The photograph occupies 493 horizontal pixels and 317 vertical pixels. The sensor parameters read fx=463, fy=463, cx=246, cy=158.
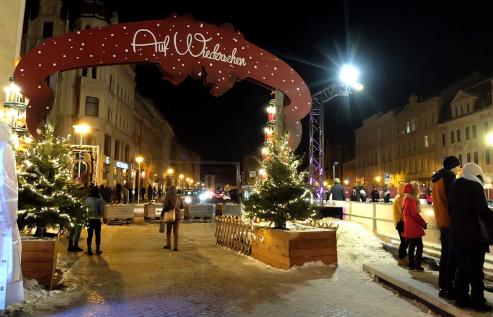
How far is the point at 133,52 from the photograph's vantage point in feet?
32.7

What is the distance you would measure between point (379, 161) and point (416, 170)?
1191 cm

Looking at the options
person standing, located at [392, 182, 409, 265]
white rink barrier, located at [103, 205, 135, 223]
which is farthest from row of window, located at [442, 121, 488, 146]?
person standing, located at [392, 182, 409, 265]

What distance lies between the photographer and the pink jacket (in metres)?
9.26

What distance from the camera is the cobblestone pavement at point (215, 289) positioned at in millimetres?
6574

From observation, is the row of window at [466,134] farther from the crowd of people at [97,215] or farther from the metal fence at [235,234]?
the crowd of people at [97,215]

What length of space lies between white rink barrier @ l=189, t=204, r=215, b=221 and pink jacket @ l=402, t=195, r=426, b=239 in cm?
1518

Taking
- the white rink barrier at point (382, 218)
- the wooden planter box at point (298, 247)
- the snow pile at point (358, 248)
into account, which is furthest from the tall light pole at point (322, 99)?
the wooden planter box at point (298, 247)

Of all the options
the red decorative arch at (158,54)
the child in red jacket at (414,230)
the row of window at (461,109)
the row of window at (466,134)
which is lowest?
the child in red jacket at (414,230)

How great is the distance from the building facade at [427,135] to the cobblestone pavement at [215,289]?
4597 centimetres

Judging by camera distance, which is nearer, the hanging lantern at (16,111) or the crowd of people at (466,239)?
the crowd of people at (466,239)

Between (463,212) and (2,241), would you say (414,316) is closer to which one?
(463,212)

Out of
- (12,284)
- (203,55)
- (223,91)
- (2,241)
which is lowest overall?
(12,284)

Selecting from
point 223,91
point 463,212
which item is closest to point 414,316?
point 463,212

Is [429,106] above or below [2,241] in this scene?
above
